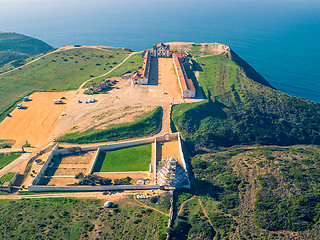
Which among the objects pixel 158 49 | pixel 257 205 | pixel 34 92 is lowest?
pixel 257 205

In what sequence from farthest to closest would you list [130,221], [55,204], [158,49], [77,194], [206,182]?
[158,49], [206,182], [77,194], [55,204], [130,221]

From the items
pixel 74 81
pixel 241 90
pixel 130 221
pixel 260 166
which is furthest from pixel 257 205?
pixel 74 81

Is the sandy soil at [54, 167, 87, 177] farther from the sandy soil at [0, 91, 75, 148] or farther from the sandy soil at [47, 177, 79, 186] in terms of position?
the sandy soil at [0, 91, 75, 148]

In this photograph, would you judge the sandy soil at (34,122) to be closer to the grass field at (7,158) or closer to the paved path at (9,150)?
the paved path at (9,150)

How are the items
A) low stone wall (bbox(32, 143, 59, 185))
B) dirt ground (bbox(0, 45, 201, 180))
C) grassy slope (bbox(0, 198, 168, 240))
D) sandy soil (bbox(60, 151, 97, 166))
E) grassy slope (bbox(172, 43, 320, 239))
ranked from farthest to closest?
dirt ground (bbox(0, 45, 201, 180)), sandy soil (bbox(60, 151, 97, 166)), low stone wall (bbox(32, 143, 59, 185)), grassy slope (bbox(172, 43, 320, 239)), grassy slope (bbox(0, 198, 168, 240))

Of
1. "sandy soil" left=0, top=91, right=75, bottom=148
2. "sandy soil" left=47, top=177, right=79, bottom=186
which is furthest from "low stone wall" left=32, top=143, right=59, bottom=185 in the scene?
"sandy soil" left=0, top=91, right=75, bottom=148

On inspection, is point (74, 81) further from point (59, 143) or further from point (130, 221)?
point (130, 221)
